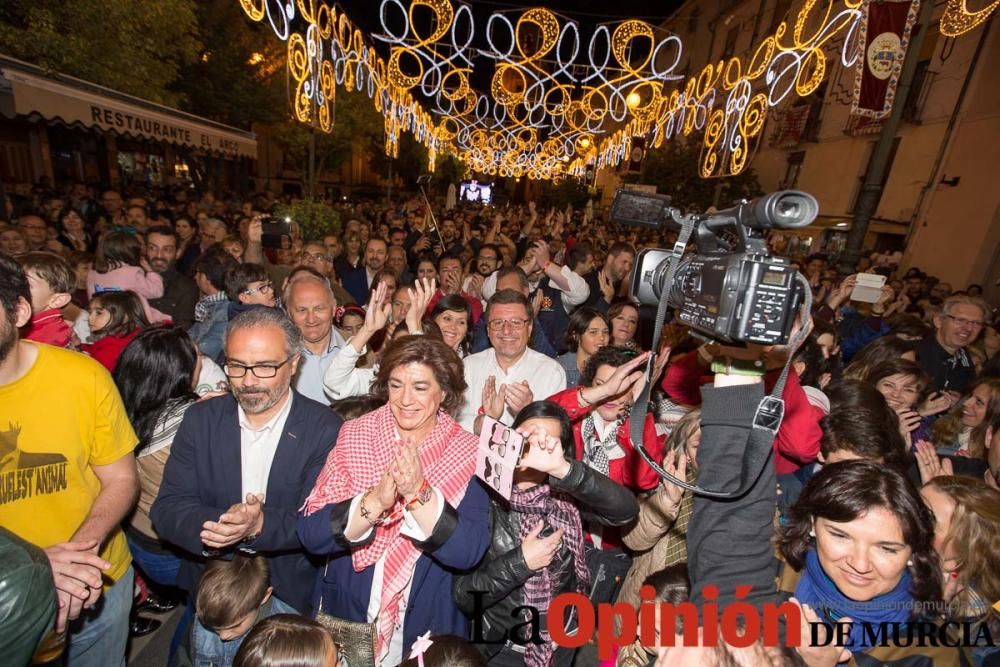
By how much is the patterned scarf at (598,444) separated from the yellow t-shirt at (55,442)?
2.15 m

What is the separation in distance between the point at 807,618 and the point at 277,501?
1.94m

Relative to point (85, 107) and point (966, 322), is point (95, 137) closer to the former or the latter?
point (85, 107)

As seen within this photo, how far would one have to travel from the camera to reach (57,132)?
15.4 m

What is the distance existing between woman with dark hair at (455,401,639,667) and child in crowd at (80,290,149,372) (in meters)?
2.39

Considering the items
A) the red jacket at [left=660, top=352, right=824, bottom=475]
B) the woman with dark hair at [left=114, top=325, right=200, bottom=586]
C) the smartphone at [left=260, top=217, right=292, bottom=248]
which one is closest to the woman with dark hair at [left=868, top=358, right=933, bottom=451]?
the red jacket at [left=660, top=352, right=824, bottom=475]

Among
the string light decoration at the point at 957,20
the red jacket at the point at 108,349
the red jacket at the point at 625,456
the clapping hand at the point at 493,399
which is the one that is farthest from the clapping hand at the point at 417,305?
the string light decoration at the point at 957,20

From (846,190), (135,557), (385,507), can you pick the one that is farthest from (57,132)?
(846,190)

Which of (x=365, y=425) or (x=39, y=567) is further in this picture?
(x=365, y=425)

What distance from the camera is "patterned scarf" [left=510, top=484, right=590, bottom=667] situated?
1.91 m

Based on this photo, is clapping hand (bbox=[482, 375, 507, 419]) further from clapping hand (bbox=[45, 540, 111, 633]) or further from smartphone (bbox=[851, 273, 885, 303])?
smartphone (bbox=[851, 273, 885, 303])

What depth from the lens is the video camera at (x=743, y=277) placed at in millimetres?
1154

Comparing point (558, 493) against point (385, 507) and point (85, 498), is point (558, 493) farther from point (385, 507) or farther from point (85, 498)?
point (85, 498)

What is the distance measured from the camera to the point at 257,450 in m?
2.08

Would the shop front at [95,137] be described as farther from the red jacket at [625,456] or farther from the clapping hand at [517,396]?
the red jacket at [625,456]
